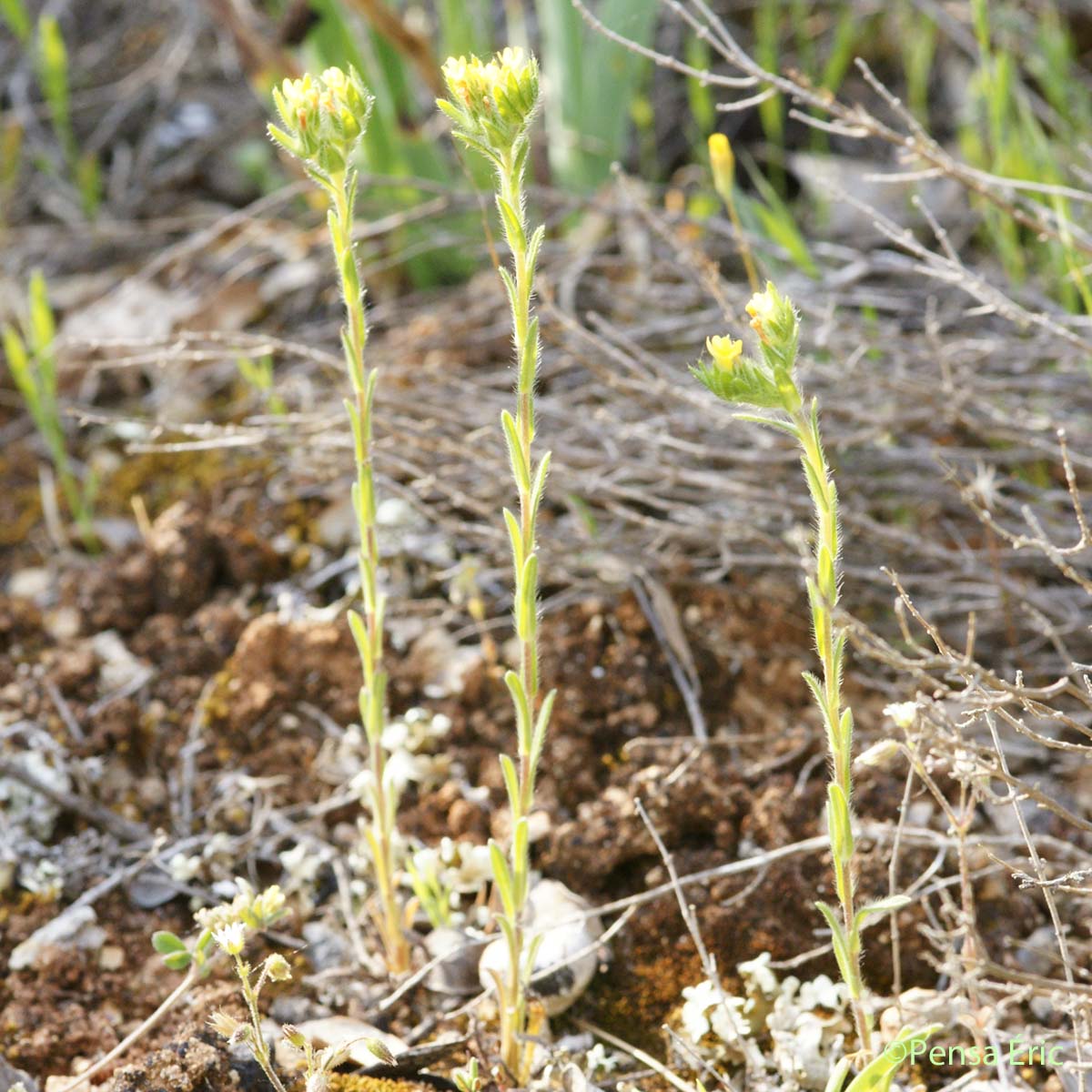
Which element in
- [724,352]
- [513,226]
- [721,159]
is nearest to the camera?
[724,352]

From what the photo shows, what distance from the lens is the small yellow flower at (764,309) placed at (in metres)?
1.17

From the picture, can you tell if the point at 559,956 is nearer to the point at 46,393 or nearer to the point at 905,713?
the point at 905,713

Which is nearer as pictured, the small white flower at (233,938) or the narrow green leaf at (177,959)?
the small white flower at (233,938)

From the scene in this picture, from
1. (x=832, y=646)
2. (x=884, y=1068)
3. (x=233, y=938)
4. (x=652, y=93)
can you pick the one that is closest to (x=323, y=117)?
(x=832, y=646)

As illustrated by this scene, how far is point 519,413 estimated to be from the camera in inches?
51.7

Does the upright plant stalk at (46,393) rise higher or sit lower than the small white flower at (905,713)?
higher

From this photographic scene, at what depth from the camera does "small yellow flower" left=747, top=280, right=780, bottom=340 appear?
1170 millimetres

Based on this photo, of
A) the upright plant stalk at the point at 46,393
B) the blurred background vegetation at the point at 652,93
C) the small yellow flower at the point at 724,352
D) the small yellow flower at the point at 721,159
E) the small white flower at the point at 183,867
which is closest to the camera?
the small yellow flower at the point at 724,352

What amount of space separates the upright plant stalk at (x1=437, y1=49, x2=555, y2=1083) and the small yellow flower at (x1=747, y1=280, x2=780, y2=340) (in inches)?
9.1

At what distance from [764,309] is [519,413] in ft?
0.95

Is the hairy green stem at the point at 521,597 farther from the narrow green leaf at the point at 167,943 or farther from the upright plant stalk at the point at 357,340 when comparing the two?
the narrow green leaf at the point at 167,943

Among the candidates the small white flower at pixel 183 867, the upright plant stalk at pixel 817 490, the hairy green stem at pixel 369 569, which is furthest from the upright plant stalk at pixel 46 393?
the upright plant stalk at pixel 817 490

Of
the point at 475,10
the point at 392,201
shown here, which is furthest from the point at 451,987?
the point at 475,10

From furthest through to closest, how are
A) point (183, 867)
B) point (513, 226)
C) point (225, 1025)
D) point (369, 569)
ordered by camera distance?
point (183, 867) < point (369, 569) < point (225, 1025) < point (513, 226)
